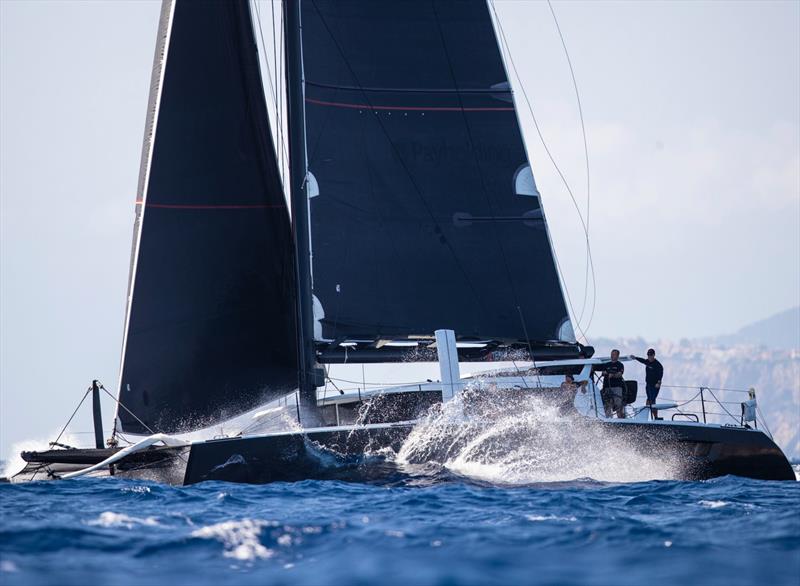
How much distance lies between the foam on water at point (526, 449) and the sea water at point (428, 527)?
0.08 feet

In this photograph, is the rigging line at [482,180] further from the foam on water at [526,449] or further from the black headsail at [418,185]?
the foam on water at [526,449]

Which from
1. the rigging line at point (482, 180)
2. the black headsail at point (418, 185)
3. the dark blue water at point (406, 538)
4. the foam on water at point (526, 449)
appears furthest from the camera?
the rigging line at point (482, 180)

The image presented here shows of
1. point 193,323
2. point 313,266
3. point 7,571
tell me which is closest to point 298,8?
point 313,266

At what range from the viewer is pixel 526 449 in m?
11.9

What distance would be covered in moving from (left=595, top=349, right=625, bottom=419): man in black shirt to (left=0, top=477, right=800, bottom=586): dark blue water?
352cm

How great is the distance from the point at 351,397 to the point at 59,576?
7.71 meters

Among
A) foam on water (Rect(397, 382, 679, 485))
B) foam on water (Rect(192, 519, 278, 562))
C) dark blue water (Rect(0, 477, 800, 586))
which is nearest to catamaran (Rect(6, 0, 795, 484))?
foam on water (Rect(397, 382, 679, 485))

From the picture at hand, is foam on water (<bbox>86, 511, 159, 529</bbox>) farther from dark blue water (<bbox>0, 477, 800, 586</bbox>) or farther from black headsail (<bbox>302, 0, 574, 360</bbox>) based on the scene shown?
black headsail (<bbox>302, 0, 574, 360</bbox>)

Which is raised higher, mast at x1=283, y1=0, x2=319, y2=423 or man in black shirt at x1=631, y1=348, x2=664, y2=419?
mast at x1=283, y1=0, x2=319, y2=423

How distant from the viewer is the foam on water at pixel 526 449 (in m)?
11.7

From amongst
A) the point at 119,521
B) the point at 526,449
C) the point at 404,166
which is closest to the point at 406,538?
the point at 119,521

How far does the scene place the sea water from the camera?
6387 mm

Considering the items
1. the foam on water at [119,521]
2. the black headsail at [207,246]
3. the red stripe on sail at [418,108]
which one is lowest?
the foam on water at [119,521]

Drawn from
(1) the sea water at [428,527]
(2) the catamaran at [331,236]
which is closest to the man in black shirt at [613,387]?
(2) the catamaran at [331,236]
